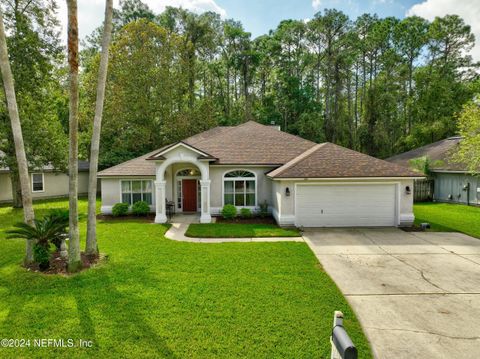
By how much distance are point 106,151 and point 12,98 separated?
18.7 m

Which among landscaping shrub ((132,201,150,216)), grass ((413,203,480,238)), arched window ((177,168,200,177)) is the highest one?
arched window ((177,168,200,177))

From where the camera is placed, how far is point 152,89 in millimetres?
23891

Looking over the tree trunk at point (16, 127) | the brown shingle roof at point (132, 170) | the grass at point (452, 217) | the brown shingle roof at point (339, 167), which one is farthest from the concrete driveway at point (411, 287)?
the brown shingle roof at point (132, 170)

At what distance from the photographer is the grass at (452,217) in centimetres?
1174

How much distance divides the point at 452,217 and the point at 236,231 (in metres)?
11.7

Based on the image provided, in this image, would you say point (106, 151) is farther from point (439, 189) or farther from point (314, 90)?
point (439, 189)

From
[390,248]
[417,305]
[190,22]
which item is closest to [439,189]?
[390,248]

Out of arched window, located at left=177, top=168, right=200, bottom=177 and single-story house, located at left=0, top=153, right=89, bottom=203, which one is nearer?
arched window, located at left=177, top=168, right=200, bottom=177

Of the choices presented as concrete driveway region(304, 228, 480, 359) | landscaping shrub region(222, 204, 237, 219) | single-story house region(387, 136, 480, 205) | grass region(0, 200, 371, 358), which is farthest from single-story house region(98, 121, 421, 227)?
single-story house region(387, 136, 480, 205)

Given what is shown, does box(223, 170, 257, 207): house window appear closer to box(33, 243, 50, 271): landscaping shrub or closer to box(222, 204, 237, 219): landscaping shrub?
box(222, 204, 237, 219): landscaping shrub

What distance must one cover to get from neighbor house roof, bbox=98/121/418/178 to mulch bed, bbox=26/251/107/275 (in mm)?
5850

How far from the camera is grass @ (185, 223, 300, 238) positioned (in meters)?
10.8

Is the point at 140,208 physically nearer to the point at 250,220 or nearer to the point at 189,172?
the point at 189,172

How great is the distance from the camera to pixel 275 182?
539 inches
